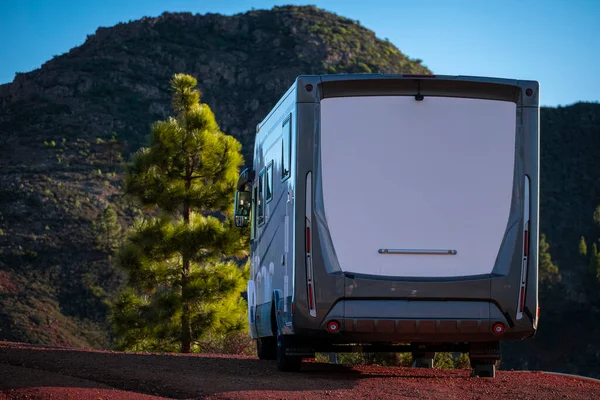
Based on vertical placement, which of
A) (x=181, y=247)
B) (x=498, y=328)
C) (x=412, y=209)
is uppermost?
(x=181, y=247)

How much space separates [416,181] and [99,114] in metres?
62.8

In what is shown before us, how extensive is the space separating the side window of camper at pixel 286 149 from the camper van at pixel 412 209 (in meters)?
0.11

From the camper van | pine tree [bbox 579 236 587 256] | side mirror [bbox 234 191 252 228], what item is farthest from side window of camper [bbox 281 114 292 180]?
pine tree [bbox 579 236 587 256]

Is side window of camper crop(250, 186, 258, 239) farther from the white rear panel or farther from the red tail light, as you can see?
the red tail light

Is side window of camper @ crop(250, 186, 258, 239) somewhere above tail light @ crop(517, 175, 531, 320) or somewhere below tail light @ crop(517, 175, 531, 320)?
above

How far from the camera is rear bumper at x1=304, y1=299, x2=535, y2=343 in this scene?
9922 mm

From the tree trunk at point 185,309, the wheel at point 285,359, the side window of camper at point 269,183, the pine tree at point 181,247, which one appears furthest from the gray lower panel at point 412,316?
the tree trunk at point 185,309

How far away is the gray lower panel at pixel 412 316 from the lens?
32.6ft

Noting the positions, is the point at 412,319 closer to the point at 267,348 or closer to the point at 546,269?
the point at 267,348

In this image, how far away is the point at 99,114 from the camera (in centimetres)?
7062

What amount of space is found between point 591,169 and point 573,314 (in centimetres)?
1848

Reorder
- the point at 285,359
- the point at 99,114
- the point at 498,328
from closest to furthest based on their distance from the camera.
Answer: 1. the point at 498,328
2. the point at 285,359
3. the point at 99,114

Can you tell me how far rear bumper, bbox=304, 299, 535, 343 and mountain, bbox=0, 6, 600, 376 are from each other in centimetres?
3020

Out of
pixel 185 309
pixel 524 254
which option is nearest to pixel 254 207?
pixel 524 254
